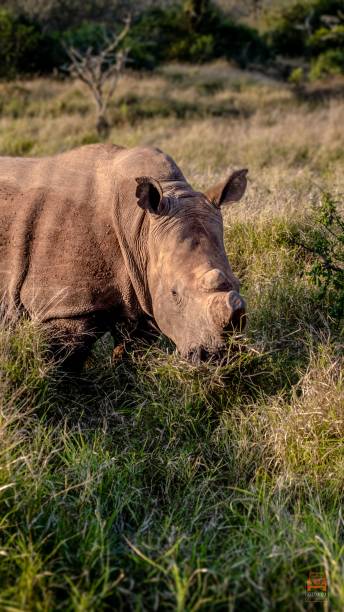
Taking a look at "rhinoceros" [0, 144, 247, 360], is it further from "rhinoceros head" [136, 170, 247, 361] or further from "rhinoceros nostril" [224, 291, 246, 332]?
"rhinoceros nostril" [224, 291, 246, 332]

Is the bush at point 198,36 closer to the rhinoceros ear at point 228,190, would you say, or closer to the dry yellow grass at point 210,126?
the dry yellow grass at point 210,126

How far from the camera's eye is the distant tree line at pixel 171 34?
23.3 metres

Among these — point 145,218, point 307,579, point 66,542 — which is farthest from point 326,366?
point 66,542

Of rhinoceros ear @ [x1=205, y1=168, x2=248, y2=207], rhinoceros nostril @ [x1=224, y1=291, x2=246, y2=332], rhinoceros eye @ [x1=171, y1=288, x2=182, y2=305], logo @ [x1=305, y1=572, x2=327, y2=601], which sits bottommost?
logo @ [x1=305, y1=572, x2=327, y2=601]

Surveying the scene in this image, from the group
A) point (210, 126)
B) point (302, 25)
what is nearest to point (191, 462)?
point (210, 126)

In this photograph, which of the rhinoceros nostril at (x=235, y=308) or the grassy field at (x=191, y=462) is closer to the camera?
the grassy field at (x=191, y=462)

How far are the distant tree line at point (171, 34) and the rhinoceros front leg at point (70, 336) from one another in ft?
64.6

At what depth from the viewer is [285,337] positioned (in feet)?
15.2

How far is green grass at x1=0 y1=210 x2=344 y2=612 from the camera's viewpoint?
7.99 feet

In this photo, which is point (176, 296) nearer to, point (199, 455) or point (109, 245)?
point (109, 245)

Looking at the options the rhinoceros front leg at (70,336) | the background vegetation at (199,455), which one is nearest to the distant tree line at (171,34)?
the background vegetation at (199,455)

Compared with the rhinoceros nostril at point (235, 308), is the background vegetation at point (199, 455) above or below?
below

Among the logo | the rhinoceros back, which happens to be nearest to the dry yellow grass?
the rhinoceros back

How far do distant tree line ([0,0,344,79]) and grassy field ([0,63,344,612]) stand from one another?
63.4ft
